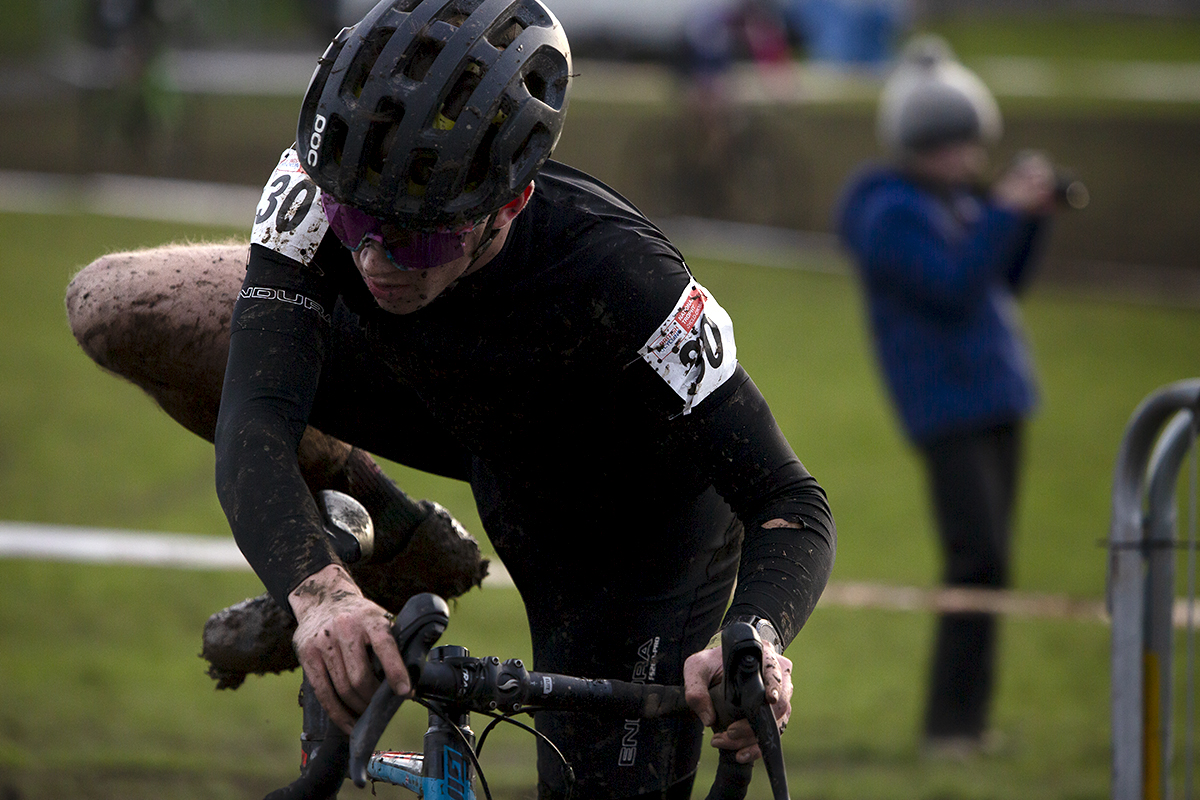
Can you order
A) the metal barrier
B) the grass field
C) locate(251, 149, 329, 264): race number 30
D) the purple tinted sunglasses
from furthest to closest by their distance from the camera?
the grass field < the metal barrier < locate(251, 149, 329, 264): race number 30 < the purple tinted sunglasses

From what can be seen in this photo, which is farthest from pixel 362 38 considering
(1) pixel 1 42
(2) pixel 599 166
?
(1) pixel 1 42

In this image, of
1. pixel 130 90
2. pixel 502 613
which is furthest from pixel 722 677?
pixel 130 90

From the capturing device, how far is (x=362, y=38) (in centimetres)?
242

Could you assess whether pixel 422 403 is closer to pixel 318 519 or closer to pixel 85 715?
pixel 318 519

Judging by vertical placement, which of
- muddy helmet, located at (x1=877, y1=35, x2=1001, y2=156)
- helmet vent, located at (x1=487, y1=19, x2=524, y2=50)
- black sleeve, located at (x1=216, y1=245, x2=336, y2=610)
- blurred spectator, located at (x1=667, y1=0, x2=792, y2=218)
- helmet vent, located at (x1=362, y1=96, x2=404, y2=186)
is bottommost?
black sleeve, located at (x1=216, y1=245, x2=336, y2=610)

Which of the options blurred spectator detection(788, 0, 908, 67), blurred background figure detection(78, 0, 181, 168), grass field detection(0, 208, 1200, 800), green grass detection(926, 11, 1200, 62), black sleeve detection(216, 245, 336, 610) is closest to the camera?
black sleeve detection(216, 245, 336, 610)

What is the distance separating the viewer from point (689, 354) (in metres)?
2.52

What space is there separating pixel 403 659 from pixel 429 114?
3.00 feet

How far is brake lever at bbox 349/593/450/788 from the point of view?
75.9 inches

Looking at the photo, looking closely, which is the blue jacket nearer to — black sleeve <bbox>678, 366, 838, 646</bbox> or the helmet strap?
black sleeve <bbox>678, 366, 838, 646</bbox>

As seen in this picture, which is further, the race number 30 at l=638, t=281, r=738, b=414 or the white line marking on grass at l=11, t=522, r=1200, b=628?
the white line marking on grass at l=11, t=522, r=1200, b=628

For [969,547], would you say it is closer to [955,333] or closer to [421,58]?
[955,333]

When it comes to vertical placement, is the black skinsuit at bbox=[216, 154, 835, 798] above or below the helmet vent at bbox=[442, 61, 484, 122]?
below

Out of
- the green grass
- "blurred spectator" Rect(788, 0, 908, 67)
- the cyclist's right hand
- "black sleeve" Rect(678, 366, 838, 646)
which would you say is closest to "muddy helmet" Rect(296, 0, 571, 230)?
"black sleeve" Rect(678, 366, 838, 646)
